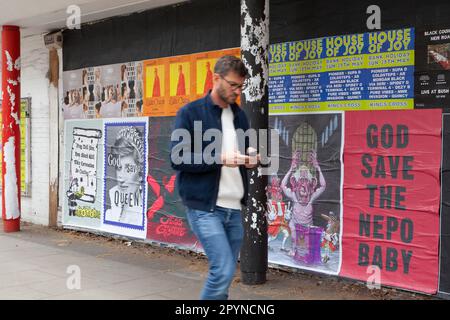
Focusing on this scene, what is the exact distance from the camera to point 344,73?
18.0 ft

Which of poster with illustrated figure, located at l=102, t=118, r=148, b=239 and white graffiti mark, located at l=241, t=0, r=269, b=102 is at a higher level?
white graffiti mark, located at l=241, t=0, r=269, b=102

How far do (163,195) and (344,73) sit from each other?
10.2 ft

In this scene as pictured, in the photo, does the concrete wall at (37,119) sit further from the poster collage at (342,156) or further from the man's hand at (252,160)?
the man's hand at (252,160)

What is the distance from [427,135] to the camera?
493 cm

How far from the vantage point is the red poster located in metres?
4.93

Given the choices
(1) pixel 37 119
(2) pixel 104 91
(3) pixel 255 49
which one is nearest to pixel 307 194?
(3) pixel 255 49

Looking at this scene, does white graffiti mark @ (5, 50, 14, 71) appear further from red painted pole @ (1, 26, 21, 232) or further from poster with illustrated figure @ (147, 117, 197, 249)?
poster with illustrated figure @ (147, 117, 197, 249)

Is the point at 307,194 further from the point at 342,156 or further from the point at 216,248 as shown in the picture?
the point at 216,248

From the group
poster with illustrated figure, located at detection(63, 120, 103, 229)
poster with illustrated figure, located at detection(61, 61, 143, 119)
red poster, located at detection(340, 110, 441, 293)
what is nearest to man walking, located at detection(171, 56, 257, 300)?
red poster, located at detection(340, 110, 441, 293)

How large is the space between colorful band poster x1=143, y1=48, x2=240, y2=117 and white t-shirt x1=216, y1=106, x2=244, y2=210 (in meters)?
2.99

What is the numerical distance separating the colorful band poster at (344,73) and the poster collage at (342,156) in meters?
0.01

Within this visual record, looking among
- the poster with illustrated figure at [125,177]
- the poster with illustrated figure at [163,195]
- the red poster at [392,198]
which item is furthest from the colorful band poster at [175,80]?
the red poster at [392,198]

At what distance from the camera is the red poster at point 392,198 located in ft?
16.2

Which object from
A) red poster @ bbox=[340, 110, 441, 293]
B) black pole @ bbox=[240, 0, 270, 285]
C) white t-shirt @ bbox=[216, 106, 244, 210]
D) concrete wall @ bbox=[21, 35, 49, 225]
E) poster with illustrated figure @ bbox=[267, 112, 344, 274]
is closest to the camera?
white t-shirt @ bbox=[216, 106, 244, 210]
